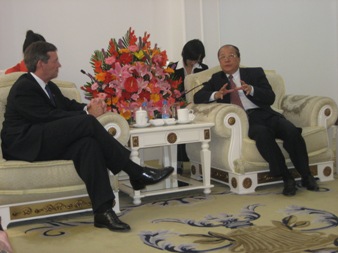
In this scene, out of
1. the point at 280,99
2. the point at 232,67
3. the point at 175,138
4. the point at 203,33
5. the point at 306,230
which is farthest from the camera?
the point at 203,33

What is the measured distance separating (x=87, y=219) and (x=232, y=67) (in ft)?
5.95

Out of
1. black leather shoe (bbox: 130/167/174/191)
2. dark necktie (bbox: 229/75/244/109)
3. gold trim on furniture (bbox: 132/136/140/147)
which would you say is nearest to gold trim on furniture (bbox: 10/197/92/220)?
black leather shoe (bbox: 130/167/174/191)

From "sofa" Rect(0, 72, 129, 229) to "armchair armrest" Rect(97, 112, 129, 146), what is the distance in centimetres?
2

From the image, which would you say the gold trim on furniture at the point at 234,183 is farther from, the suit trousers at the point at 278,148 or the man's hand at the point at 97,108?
the man's hand at the point at 97,108

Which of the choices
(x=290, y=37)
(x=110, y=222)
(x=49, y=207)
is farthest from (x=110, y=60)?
(x=290, y=37)

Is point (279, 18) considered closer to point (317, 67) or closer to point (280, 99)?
point (317, 67)

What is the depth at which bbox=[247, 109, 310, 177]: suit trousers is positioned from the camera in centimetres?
413

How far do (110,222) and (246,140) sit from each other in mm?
1416

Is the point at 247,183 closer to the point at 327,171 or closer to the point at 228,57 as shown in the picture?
the point at 327,171

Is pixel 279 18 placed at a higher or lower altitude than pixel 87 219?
higher

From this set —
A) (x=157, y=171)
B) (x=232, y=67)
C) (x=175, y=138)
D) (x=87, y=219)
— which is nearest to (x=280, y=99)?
(x=232, y=67)

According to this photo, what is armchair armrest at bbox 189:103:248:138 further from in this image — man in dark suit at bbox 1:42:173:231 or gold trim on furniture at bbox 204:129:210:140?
man in dark suit at bbox 1:42:173:231

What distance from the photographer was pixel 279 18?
6738 millimetres

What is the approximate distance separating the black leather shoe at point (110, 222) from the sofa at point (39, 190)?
32cm
